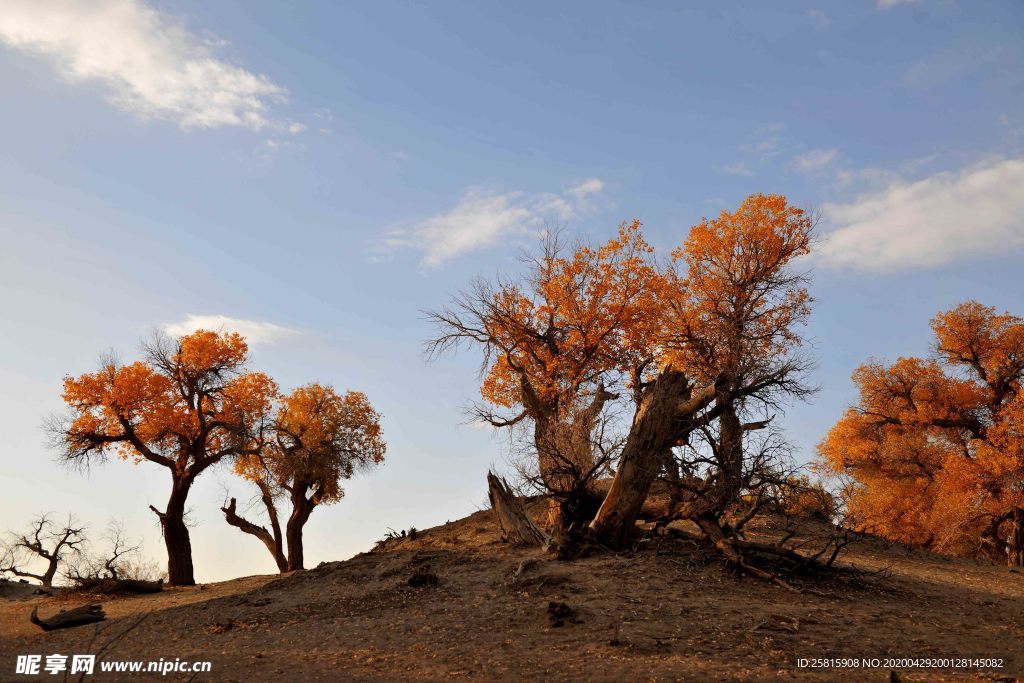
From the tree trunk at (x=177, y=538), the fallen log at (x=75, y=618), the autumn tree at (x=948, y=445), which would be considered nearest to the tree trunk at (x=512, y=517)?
the fallen log at (x=75, y=618)

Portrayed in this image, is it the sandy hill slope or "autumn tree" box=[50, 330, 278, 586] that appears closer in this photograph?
the sandy hill slope

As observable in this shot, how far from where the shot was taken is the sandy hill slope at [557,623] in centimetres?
1117

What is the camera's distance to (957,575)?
20.9 meters

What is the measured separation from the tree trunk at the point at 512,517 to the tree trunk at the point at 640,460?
6.13 feet

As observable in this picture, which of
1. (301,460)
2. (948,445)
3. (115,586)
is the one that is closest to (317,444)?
(301,460)

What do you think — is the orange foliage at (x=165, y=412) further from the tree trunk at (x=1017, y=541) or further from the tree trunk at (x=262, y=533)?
the tree trunk at (x=1017, y=541)

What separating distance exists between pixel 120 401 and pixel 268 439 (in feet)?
17.4

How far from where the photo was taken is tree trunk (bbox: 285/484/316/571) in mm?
29266

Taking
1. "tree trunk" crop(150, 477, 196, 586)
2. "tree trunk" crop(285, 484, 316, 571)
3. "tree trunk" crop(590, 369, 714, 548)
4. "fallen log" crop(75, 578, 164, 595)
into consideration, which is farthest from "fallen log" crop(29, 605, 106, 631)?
"tree trunk" crop(590, 369, 714, 548)

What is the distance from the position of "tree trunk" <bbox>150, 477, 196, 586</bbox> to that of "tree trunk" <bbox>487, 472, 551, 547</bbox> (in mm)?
13479

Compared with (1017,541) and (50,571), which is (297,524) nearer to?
(50,571)

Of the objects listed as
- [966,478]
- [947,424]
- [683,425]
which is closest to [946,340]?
[947,424]

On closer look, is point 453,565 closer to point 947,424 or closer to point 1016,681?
point 1016,681

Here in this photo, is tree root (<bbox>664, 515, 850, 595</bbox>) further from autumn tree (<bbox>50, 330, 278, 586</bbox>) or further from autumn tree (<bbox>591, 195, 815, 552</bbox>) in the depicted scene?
autumn tree (<bbox>50, 330, 278, 586</bbox>)
